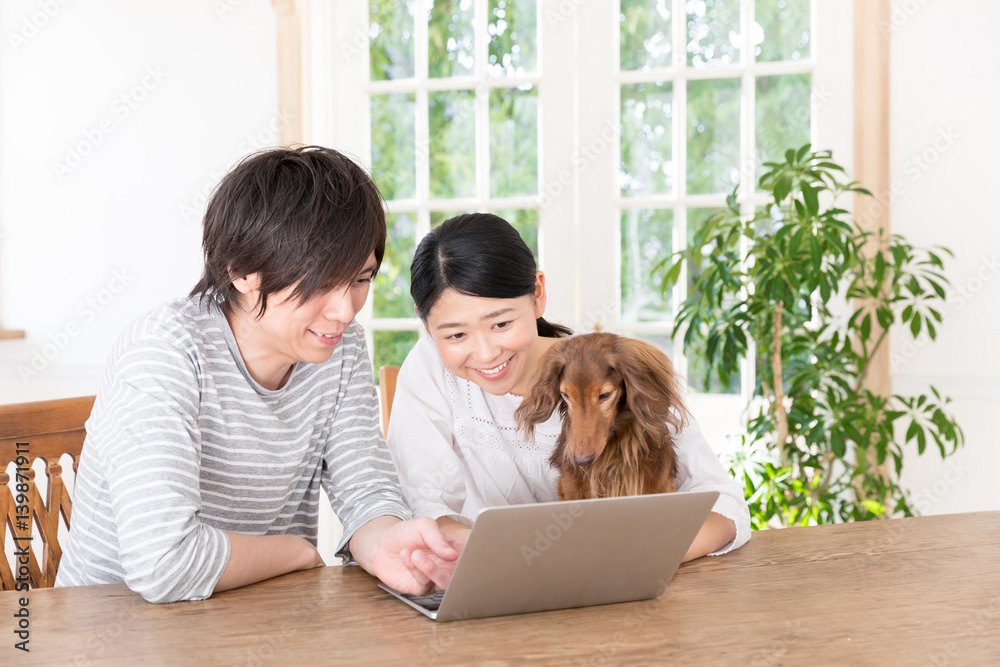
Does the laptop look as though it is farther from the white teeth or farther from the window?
the window

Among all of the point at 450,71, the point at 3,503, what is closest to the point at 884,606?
the point at 3,503

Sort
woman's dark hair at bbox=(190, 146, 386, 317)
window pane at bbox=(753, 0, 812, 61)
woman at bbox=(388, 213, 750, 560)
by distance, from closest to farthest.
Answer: woman's dark hair at bbox=(190, 146, 386, 317) → woman at bbox=(388, 213, 750, 560) → window pane at bbox=(753, 0, 812, 61)

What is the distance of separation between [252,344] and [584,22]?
88.3 inches

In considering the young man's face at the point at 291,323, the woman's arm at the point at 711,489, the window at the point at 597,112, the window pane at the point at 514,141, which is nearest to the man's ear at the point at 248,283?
the young man's face at the point at 291,323

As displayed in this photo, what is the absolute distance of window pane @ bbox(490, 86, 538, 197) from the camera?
3.13m

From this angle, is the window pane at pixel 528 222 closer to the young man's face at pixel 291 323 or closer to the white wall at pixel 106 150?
the white wall at pixel 106 150

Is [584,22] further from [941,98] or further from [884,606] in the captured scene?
[884,606]

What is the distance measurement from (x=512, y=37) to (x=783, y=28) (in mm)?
1001

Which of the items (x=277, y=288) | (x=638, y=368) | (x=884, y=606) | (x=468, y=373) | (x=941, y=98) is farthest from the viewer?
(x=941, y=98)

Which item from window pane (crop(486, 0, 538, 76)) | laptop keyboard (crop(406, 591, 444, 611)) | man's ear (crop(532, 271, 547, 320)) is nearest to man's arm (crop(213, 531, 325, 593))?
laptop keyboard (crop(406, 591, 444, 611))

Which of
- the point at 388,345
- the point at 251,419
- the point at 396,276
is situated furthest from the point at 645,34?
the point at 251,419

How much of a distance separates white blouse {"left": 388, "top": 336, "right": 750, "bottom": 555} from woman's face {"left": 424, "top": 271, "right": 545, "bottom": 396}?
0.06 meters

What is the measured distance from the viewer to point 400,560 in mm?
1153

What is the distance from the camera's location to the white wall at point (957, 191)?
9.24 feet
